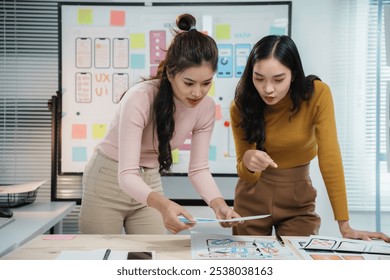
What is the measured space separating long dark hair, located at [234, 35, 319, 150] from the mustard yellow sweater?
0.06 ft

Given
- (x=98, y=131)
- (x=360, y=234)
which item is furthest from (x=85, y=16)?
(x=360, y=234)

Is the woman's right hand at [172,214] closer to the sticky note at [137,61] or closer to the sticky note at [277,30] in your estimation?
the sticky note at [137,61]

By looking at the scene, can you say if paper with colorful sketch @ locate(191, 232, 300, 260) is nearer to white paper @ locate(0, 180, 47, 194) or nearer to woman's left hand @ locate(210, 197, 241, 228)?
woman's left hand @ locate(210, 197, 241, 228)

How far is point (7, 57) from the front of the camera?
118 cm

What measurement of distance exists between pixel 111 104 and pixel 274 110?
25.3 inches

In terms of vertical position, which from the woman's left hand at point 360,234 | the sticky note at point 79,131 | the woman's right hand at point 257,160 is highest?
the sticky note at point 79,131

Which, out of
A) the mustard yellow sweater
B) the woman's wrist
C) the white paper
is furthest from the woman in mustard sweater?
the white paper

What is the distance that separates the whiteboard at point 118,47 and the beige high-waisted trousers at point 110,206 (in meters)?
0.49

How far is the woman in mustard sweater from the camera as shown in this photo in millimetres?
930

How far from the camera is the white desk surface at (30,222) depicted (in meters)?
0.88

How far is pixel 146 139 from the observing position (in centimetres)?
94

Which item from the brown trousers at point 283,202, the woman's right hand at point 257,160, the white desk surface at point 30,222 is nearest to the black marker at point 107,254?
the white desk surface at point 30,222
